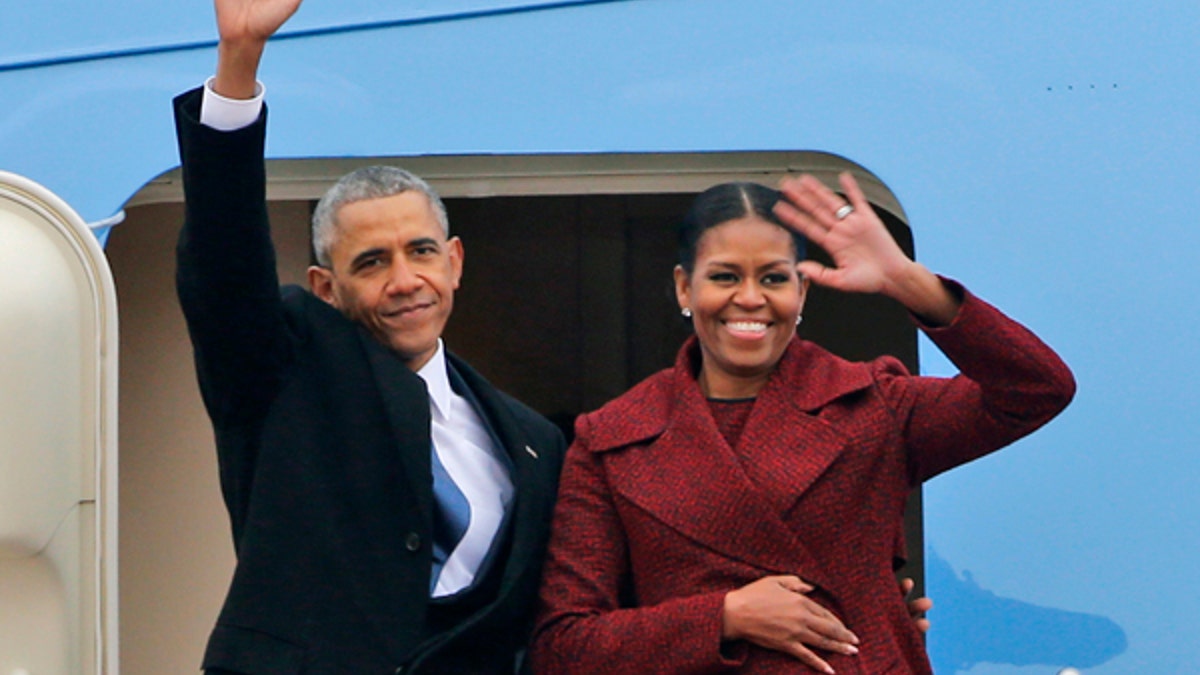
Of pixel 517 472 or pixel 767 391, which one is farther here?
pixel 517 472

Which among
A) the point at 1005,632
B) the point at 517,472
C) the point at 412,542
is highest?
the point at 517,472

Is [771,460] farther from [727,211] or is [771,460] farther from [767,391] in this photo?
[727,211]

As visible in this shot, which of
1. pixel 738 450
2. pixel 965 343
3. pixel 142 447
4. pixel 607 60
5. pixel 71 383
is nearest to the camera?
pixel 965 343

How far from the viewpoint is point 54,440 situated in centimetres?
235

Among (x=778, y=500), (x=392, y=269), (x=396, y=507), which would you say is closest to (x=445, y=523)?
(x=396, y=507)

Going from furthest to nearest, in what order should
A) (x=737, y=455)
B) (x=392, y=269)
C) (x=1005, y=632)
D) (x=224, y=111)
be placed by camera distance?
(x=1005, y=632)
(x=392, y=269)
(x=737, y=455)
(x=224, y=111)

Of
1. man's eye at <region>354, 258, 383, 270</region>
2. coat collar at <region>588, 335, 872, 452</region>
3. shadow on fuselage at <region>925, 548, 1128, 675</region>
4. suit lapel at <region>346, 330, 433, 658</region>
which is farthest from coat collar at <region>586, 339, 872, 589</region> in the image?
shadow on fuselage at <region>925, 548, 1128, 675</region>

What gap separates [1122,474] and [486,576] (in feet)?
3.06

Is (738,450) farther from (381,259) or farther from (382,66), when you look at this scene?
(382,66)

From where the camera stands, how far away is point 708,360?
2.24m

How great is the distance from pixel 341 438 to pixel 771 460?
1.79 ft

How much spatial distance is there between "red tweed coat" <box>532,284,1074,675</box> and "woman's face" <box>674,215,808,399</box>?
6cm

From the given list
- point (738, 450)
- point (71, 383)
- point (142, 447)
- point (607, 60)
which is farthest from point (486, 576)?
point (142, 447)

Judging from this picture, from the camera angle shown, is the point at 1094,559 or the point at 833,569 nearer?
the point at 833,569
